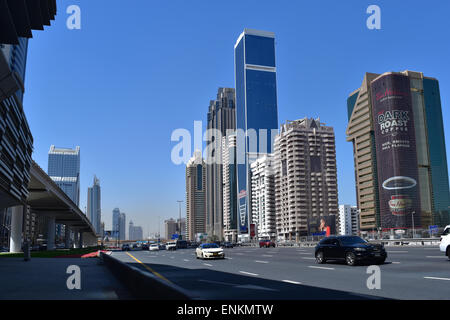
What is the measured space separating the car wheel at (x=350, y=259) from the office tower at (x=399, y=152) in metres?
145

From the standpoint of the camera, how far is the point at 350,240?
20938 millimetres

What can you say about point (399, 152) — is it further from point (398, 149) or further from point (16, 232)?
point (16, 232)

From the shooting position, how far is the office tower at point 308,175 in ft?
555

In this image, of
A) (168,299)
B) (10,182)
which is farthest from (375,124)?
(168,299)

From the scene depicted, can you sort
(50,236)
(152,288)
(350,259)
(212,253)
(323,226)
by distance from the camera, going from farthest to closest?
(323,226), (50,236), (212,253), (350,259), (152,288)

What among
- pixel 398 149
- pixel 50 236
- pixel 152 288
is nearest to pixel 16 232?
pixel 50 236

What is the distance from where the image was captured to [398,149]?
528 feet

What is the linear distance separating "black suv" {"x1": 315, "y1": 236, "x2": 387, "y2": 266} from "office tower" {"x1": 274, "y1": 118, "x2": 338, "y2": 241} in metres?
148

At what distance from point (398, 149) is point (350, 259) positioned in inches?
6017

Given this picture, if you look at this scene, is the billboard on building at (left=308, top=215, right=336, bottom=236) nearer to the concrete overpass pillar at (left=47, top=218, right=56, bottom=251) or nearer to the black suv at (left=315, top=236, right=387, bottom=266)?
the concrete overpass pillar at (left=47, top=218, right=56, bottom=251)

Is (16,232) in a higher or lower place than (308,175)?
lower

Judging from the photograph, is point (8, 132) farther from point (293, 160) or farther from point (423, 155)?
point (423, 155)

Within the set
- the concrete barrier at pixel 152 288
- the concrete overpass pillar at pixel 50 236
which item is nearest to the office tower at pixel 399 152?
the concrete overpass pillar at pixel 50 236
